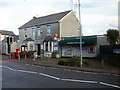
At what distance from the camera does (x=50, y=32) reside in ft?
93.0

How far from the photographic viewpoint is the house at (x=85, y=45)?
21.3m

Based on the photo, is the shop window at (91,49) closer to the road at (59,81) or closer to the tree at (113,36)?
the tree at (113,36)

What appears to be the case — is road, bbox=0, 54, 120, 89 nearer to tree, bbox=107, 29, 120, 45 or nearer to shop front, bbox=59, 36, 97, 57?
tree, bbox=107, 29, 120, 45

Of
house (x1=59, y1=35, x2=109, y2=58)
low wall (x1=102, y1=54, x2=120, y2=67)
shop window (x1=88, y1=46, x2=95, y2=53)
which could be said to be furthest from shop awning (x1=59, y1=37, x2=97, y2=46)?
low wall (x1=102, y1=54, x2=120, y2=67)

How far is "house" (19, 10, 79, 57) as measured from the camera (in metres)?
27.0

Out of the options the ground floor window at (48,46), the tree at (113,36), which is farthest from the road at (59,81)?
the ground floor window at (48,46)

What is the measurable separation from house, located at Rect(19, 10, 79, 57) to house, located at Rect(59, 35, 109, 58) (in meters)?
1.58

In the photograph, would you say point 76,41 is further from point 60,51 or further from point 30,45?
point 30,45

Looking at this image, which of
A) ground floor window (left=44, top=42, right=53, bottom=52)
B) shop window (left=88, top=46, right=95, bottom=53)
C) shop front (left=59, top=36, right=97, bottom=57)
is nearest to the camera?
shop front (left=59, top=36, right=97, bottom=57)

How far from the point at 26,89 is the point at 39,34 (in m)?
23.9

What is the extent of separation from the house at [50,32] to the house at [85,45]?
1.58 m

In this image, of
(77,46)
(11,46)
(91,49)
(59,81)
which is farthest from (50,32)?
(59,81)

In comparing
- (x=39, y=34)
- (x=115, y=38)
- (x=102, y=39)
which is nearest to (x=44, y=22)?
(x=39, y=34)

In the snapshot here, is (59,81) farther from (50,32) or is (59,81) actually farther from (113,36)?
(50,32)
